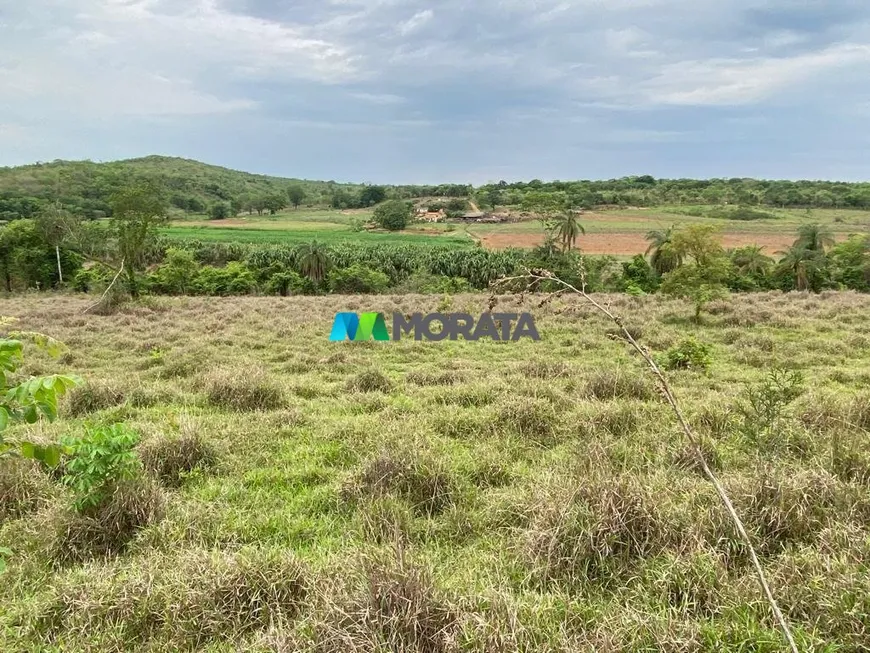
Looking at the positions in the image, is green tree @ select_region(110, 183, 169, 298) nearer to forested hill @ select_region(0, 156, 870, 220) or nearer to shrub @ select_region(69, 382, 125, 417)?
shrub @ select_region(69, 382, 125, 417)

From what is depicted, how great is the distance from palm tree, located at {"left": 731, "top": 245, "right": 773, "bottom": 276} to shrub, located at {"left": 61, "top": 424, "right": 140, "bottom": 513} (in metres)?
37.7

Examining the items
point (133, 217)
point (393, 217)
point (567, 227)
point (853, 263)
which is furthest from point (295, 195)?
point (853, 263)

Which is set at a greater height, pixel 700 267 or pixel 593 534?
pixel 700 267

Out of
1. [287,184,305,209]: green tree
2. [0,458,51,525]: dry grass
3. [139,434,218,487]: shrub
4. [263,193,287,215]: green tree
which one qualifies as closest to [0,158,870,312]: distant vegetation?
[139,434,218,487]: shrub

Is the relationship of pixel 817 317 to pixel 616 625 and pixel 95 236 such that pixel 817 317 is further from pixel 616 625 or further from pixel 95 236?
pixel 95 236

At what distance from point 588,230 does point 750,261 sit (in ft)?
110

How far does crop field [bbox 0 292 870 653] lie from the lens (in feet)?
7.93

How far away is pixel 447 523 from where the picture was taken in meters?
3.61

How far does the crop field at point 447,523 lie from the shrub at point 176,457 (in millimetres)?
22

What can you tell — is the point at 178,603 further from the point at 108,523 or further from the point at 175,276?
the point at 175,276

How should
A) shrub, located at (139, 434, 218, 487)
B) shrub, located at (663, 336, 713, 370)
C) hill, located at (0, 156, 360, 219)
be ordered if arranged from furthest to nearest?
hill, located at (0, 156, 360, 219)
shrub, located at (663, 336, 713, 370)
shrub, located at (139, 434, 218, 487)

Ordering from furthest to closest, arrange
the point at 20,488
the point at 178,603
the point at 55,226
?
the point at 55,226 → the point at 20,488 → the point at 178,603

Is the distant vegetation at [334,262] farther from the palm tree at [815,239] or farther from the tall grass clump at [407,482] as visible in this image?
the tall grass clump at [407,482]

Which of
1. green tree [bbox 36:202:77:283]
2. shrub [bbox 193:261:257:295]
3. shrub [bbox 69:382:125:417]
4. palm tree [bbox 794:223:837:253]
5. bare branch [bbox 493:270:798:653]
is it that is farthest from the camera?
green tree [bbox 36:202:77:283]
